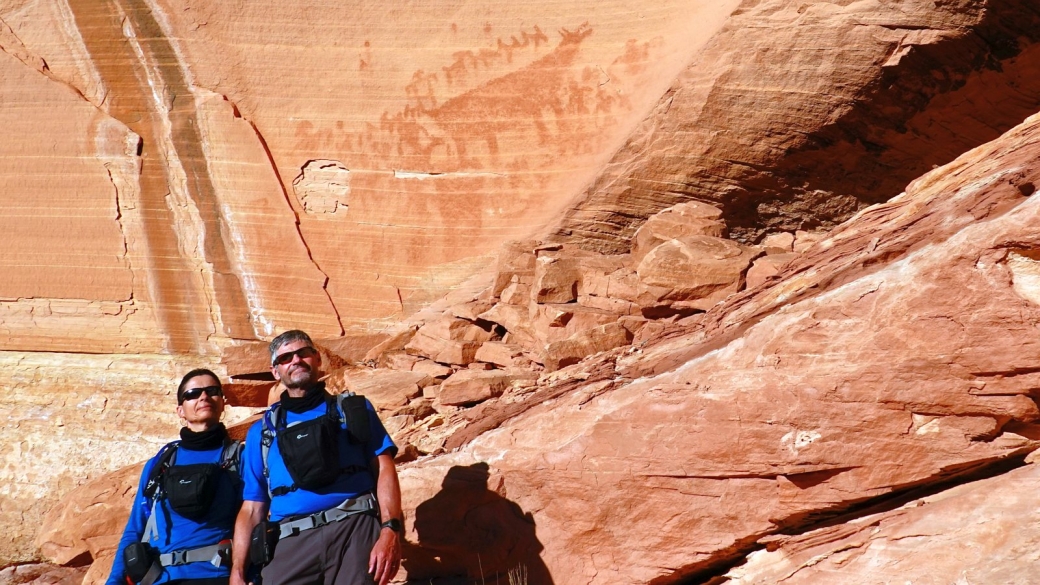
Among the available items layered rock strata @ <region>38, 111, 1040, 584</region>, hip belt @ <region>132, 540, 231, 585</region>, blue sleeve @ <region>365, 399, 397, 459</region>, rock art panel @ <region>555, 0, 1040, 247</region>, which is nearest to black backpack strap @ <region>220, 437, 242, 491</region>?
hip belt @ <region>132, 540, 231, 585</region>

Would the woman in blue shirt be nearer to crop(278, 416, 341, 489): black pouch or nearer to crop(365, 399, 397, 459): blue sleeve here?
crop(278, 416, 341, 489): black pouch

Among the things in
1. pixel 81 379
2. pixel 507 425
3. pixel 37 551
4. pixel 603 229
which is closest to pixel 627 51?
pixel 603 229

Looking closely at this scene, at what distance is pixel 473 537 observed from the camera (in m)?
4.66

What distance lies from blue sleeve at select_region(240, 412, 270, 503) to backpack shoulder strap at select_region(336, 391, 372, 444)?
0.36m

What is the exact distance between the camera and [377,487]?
3.74m

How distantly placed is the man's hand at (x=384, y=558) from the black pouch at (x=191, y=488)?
646 millimetres

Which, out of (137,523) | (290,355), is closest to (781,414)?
(290,355)

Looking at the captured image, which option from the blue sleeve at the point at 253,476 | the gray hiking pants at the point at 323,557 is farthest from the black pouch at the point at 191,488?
the gray hiking pants at the point at 323,557

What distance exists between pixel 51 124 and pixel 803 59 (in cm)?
592

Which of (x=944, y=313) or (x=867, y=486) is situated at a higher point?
(x=944, y=313)

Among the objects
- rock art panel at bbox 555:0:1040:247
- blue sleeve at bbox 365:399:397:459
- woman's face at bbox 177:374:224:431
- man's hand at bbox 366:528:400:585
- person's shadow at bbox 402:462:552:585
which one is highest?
rock art panel at bbox 555:0:1040:247

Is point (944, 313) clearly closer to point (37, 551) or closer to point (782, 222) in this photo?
point (782, 222)

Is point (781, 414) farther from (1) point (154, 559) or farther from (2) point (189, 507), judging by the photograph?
(1) point (154, 559)

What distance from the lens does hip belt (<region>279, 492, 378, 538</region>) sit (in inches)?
144
